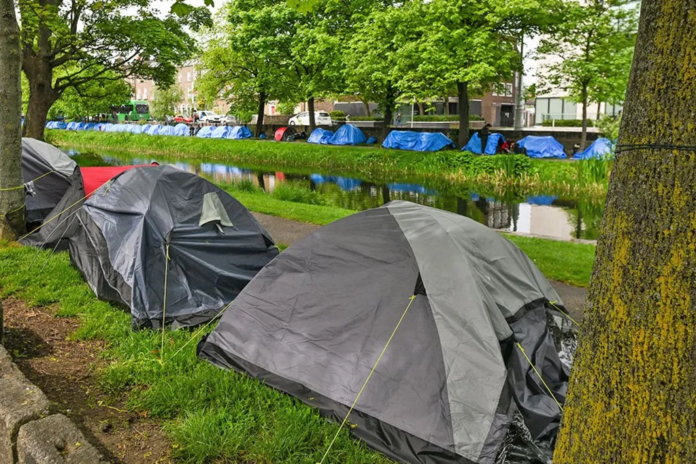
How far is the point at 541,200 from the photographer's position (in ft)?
60.4

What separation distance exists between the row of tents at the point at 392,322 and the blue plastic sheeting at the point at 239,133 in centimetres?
3580

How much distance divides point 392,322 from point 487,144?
2307cm

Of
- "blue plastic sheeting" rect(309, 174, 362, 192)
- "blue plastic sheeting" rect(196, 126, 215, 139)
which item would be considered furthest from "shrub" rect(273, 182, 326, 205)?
"blue plastic sheeting" rect(196, 126, 215, 139)

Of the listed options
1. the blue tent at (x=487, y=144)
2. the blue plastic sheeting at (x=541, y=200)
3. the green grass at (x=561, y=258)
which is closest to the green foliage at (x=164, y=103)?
the blue tent at (x=487, y=144)

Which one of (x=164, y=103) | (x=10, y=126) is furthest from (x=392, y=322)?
(x=164, y=103)

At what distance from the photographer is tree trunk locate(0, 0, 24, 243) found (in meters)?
7.91

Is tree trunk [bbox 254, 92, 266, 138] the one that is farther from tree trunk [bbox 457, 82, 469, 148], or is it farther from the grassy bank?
tree trunk [bbox 457, 82, 469, 148]

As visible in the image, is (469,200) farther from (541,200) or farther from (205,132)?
(205,132)

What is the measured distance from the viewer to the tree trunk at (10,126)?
26.0 ft

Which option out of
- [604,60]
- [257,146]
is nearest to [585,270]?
[604,60]

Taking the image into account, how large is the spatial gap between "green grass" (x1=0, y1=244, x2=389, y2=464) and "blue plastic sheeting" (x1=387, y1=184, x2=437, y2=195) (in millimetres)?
15547

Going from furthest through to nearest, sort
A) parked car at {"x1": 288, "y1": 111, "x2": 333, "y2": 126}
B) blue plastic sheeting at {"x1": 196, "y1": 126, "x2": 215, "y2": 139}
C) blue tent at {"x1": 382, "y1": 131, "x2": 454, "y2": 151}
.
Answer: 1. blue plastic sheeting at {"x1": 196, "y1": 126, "x2": 215, "y2": 139}
2. parked car at {"x1": 288, "y1": 111, "x2": 333, "y2": 126}
3. blue tent at {"x1": 382, "y1": 131, "x2": 454, "y2": 151}

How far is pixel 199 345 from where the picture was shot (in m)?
4.97

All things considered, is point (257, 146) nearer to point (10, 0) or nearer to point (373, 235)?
point (10, 0)
